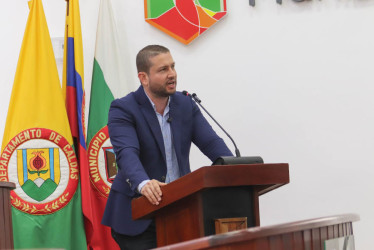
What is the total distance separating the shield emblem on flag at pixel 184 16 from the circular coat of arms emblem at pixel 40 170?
116 cm

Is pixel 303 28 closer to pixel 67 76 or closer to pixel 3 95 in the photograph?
pixel 67 76

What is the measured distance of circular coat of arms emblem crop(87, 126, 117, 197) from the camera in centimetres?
479

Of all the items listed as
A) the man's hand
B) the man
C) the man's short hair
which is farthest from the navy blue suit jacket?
the man's hand

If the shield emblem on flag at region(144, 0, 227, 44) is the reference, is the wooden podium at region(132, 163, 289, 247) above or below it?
below

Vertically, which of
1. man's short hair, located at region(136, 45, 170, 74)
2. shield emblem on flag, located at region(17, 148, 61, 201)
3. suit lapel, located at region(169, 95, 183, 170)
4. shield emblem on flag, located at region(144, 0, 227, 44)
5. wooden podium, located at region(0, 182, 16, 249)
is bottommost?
wooden podium, located at region(0, 182, 16, 249)

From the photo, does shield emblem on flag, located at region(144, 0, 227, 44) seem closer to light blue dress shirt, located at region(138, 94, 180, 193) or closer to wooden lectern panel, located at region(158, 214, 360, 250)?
light blue dress shirt, located at region(138, 94, 180, 193)

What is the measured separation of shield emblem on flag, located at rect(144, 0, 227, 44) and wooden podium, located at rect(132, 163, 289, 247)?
87.0 inches

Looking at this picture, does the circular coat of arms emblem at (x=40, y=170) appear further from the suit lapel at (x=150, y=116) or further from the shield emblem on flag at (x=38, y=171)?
the suit lapel at (x=150, y=116)

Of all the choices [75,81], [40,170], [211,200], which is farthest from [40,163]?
[211,200]

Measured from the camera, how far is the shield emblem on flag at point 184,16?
5.02 meters

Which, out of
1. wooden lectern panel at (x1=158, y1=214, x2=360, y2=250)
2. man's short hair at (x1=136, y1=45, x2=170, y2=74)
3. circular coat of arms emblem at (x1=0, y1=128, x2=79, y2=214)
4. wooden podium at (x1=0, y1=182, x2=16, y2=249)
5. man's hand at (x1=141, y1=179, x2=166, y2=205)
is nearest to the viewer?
wooden lectern panel at (x1=158, y1=214, x2=360, y2=250)

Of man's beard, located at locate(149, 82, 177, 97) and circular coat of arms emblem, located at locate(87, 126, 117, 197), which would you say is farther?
circular coat of arms emblem, located at locate(87, 126, 117, 197)

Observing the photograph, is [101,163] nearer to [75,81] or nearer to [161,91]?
[75,81]

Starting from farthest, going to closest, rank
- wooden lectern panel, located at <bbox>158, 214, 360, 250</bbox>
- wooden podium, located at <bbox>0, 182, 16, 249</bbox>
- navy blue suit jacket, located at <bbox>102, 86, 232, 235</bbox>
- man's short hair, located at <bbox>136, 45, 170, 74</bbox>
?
man's short hair, located at <bbox>136, 45, 170, 74</bbox> < navy blue suit jacket, located at <bbox>102, 86, 232, 235</bbox> < wooden podium, located at <bbox>0, 182, 16, 249</bbox> < wooden lectern panel, located at <bbox>158, 214, 360, 250</bbox>
